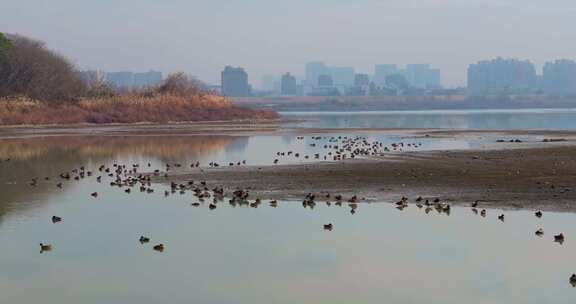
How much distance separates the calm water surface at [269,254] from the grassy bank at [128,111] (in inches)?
2403

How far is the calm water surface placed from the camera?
1416 centimetres

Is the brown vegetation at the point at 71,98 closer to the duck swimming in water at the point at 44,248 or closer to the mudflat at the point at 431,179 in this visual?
the mudflat at the point at 431,179

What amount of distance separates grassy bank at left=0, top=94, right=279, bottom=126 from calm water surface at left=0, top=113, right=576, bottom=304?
6102cm

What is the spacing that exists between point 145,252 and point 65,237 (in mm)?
2433

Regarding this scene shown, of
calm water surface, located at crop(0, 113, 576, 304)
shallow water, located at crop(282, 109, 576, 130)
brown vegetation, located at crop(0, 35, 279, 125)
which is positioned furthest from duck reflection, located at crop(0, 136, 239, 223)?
shallow water, located at crop(282, 109, 576, 130)

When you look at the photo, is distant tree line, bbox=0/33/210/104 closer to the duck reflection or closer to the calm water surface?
the duck reflection

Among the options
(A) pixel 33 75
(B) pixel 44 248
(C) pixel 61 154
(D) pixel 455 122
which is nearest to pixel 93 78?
(A) pixel 33 75

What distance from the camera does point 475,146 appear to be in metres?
48.5

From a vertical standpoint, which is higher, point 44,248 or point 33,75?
point 33,75

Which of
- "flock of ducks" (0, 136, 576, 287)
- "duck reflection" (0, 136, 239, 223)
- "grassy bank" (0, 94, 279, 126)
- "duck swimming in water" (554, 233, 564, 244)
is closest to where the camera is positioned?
"duck swimming in water" (554, 233, 564, 244)

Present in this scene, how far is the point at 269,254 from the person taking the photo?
680 inches

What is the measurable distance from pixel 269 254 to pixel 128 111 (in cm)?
8154

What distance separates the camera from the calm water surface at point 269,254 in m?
14.2

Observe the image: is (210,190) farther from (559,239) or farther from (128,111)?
(128,111)
